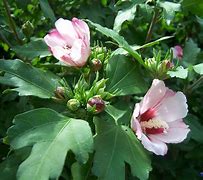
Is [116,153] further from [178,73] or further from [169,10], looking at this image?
[169,10]

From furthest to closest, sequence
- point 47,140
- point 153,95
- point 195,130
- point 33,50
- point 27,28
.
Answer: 1. point 27,28
2. point 195,130
3. point 33,50
4. point 153,95
5. point 47,140

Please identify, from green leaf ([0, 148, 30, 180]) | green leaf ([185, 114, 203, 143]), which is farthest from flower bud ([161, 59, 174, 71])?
green leaf ([0, 148, 30, 180])

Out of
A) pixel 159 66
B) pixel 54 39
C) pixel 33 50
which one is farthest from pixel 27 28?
pixel 159 66

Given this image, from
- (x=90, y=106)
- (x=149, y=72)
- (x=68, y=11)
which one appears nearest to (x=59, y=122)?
(x=90, y=106)

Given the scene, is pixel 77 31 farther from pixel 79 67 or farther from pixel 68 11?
pixel 68 11

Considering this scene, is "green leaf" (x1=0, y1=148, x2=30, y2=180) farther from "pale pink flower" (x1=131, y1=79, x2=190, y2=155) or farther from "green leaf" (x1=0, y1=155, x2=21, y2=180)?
"pale pink flower" (x1=131, y1=79, x2=190, y2=155)

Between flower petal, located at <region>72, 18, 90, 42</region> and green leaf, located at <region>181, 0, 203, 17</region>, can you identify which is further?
green leaf, located at <region>181, 0, 203, 17</region>
